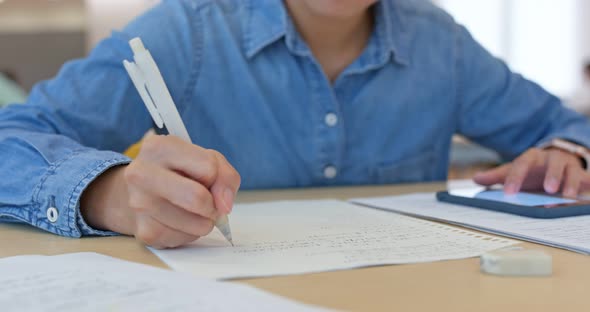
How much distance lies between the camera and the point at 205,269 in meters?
0.49

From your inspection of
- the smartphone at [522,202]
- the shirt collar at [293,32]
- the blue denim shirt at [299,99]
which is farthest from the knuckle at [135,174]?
the shirt collar at [293,32]

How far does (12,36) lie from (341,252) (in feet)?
8.88

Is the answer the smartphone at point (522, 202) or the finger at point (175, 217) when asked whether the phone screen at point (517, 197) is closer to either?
the smartphone at point (522, 202)

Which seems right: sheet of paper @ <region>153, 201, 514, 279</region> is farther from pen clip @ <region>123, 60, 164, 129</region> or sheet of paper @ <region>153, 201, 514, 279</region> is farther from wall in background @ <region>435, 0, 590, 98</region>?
wall in background @ <region>435, 0, 590, 98</region>

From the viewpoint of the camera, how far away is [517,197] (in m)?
0.87

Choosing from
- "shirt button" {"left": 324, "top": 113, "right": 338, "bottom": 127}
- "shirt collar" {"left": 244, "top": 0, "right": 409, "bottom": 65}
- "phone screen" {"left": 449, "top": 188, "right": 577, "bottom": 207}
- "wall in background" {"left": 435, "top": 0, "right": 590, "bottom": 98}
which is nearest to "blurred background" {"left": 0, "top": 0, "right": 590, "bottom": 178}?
"wall in background" {"left": 435, "top": 0, "right": 590, "bottom": 98}

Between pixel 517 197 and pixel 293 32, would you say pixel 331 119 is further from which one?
pixel 517 197

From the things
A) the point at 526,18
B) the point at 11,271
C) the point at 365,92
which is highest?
the point at 526,18

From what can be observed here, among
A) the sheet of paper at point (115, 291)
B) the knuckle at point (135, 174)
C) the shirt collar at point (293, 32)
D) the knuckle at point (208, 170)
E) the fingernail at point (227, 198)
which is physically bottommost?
the sheet of paper at point (115, 291)

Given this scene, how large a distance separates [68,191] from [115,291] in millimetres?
263

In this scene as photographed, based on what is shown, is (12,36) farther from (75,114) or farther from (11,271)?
(11,271)

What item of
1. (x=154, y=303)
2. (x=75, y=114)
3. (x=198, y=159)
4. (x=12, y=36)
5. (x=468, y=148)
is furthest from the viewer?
(x=468, y=148)

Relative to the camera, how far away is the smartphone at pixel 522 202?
742mm

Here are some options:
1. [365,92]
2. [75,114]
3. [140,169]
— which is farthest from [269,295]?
[365,92]
